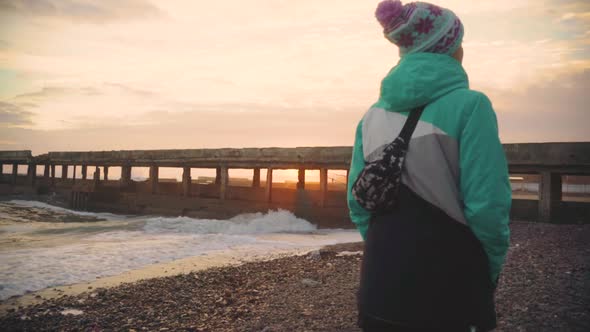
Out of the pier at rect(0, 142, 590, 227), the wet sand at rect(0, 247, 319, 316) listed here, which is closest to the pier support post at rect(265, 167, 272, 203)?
the pier at rect(0, 142, 590, 227)

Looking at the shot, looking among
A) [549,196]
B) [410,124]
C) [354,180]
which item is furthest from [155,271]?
[549,196]

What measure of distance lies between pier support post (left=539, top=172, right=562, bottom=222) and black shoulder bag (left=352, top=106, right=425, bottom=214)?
33.8ft

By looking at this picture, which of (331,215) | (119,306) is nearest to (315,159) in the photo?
(331,215)

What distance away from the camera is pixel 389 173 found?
1.61m

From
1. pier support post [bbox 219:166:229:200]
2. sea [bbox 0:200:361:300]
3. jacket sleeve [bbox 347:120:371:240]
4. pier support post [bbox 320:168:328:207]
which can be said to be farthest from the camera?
pier support post [bbox 219:166:229:200]

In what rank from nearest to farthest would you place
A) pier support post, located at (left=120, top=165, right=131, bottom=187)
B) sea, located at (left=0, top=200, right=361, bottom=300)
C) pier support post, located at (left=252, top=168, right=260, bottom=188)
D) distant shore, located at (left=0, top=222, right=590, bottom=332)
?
distant shore, located at (left=0, top=222, right=590, bottom=332) < sea, located at (left=0, top=200, right=361, bottom=300) < pier support post, located at (left=252, top=168, right=260, bottom=188) < pier support post, located at (left=120, top=165, right=131, bottom=187)

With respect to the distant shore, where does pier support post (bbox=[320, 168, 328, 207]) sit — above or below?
above

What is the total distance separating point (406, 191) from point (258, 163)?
602 inches

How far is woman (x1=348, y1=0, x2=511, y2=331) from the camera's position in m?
1.49

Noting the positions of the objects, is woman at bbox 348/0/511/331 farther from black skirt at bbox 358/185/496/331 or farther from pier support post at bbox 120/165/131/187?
pier support post at bbox 120/165/131/187

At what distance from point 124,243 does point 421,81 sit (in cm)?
1147

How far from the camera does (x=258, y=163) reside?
16.8 meters

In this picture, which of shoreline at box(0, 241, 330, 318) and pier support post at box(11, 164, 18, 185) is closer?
shoreline at box(0, 241, 330, 318)

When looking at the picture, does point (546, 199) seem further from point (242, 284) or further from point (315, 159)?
point (242, 284)
